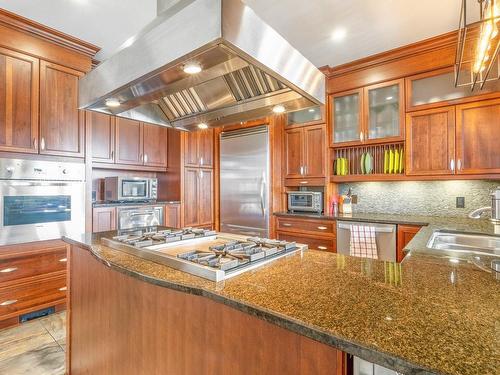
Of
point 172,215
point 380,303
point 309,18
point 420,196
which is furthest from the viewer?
point 172,215

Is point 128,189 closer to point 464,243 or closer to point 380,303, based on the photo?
point 380,303

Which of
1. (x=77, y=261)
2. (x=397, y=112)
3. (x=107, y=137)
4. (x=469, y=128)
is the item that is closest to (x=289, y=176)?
(x=397, y=112)

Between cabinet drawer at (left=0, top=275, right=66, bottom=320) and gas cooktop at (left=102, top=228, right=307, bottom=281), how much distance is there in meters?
1.56

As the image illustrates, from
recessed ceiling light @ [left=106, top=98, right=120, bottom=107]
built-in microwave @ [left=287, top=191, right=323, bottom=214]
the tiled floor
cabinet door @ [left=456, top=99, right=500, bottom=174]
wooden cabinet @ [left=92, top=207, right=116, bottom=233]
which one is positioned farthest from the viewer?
built-in microwave @ [left=287, top=191, right=323, bottom=214]

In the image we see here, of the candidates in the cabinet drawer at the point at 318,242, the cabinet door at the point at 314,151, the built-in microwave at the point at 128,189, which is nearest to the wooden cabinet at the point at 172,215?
the built-in microwave at the point at 128,189

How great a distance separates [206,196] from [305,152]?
1576mm

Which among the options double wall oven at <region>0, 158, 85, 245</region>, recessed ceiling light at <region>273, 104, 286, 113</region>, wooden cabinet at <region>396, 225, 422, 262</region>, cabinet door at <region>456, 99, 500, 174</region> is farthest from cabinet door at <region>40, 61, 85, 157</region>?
cabinet door at <region>456, 99, 500, 174</region>

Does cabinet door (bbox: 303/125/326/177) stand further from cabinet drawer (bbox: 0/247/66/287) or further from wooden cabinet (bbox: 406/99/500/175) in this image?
cabinet drawer (bbox: 0/247/66/287)

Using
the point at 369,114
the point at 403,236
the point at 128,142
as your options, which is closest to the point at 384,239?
the point at 403,236

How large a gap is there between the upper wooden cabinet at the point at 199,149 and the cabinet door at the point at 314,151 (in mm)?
1439

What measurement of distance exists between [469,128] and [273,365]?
9.69 ft

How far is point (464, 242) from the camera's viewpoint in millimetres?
1999

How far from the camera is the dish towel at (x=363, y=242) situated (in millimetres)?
2818

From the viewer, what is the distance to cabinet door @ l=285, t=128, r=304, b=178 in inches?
145
